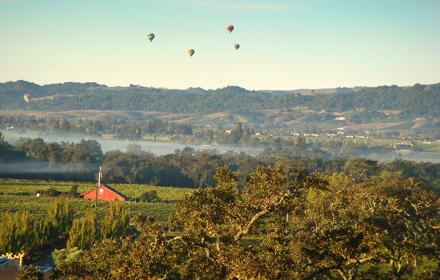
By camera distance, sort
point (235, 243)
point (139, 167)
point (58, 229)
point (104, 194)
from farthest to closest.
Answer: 1. point (139, 167)
2. point (104, 194)
3. point (58, 229)
4. point (235, 243)

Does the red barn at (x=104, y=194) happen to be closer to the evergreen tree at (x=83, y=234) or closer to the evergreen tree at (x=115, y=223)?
the evergreen tree at (x=115, y=223)

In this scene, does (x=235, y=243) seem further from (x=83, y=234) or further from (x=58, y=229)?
(x=58, y=229)

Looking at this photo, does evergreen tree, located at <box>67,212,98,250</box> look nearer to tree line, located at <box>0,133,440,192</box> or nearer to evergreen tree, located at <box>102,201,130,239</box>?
evergreen tree, located at <box>102,201,130,239</box>

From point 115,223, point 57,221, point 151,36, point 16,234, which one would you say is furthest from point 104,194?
point 16,234

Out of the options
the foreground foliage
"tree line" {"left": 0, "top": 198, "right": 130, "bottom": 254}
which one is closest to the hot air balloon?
"tree line" {"left": 0, "top": 198, "right": 130, "bottom": 254}

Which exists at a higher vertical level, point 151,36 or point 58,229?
point 151,36

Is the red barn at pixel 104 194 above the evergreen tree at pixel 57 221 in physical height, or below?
below

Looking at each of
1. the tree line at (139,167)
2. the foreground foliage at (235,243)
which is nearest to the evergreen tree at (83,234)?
the foreground foliage at (235,243)

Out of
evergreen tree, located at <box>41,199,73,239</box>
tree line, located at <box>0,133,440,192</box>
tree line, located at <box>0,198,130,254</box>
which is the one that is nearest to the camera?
tree line, located at <box>0,198,130,254</box>

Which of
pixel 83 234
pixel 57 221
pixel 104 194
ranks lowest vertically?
pixel 104 194

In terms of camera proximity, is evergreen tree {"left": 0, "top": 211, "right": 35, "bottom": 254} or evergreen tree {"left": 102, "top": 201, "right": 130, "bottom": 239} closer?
evergreen tree {"left": 0, "top": 211, "right": 35, "bottom": 254}
